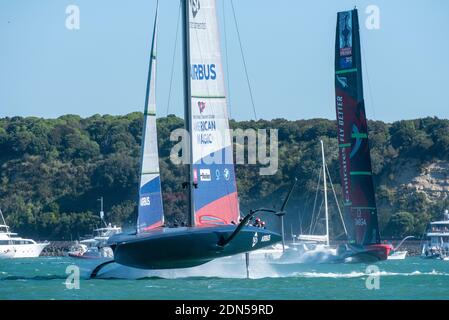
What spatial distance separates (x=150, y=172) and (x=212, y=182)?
3626 millimetres

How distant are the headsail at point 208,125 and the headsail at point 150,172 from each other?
2.53 metres

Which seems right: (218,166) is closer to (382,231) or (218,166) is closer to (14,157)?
(382,231)

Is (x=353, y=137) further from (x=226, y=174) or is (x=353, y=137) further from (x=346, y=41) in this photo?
(x=226, y=174)

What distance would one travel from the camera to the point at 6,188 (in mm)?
94500

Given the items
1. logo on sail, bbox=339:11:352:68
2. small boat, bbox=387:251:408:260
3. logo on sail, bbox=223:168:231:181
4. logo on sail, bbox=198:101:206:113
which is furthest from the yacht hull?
logo on sail, bbox=198:101:206:113

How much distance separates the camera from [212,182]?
32219 mm

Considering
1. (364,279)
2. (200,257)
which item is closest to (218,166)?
(200,257)

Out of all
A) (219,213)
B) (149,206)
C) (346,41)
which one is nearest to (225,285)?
(219,213)

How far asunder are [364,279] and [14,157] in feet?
217

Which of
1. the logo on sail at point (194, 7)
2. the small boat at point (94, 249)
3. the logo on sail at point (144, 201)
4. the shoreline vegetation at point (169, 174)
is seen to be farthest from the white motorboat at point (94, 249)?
the logo on sail at point (194, 7)

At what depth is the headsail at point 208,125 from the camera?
31.9m

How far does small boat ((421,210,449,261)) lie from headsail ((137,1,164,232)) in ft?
114

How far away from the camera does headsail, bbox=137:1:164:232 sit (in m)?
34.1

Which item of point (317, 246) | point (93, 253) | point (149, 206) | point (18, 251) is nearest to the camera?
point (149, 206)
